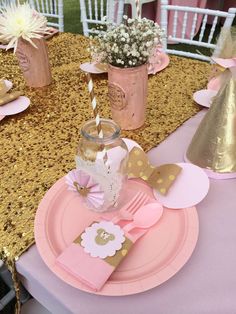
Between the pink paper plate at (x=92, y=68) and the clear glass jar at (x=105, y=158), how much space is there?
54cm

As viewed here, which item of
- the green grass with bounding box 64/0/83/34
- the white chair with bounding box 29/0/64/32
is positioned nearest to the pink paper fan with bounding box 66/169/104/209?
the white chair with bounding box 29/0/64/32

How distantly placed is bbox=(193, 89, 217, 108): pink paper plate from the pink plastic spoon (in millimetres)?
429

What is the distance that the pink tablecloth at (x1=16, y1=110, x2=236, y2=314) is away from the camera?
→ 0.49 m

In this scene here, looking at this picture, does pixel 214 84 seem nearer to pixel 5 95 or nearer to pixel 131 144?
pixel 131 144

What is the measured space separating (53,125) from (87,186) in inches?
14.5

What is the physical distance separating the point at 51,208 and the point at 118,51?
37 centimetres

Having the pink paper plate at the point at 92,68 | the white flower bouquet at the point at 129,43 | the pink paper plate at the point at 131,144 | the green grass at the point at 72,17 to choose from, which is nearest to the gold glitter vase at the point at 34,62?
the pink paper plate at the point at 92,68

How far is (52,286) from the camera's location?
519 mm

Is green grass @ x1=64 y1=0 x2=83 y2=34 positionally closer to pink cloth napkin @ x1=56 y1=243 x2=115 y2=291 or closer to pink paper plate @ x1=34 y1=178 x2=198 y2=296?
pink paper plate @ x1=34 y1=178 x2=198 y2=296

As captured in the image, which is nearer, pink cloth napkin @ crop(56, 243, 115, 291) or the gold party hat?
pink cloth napkin @ crop(56, 243, 115, 291)

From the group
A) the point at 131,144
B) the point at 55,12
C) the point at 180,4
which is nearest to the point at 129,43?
the point at 131,144

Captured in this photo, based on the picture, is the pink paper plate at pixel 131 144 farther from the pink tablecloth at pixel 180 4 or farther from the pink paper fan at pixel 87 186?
the pink tablecloth at pixel 180 4

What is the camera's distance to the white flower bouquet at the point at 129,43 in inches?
28.6

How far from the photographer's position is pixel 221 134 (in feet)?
2.23
